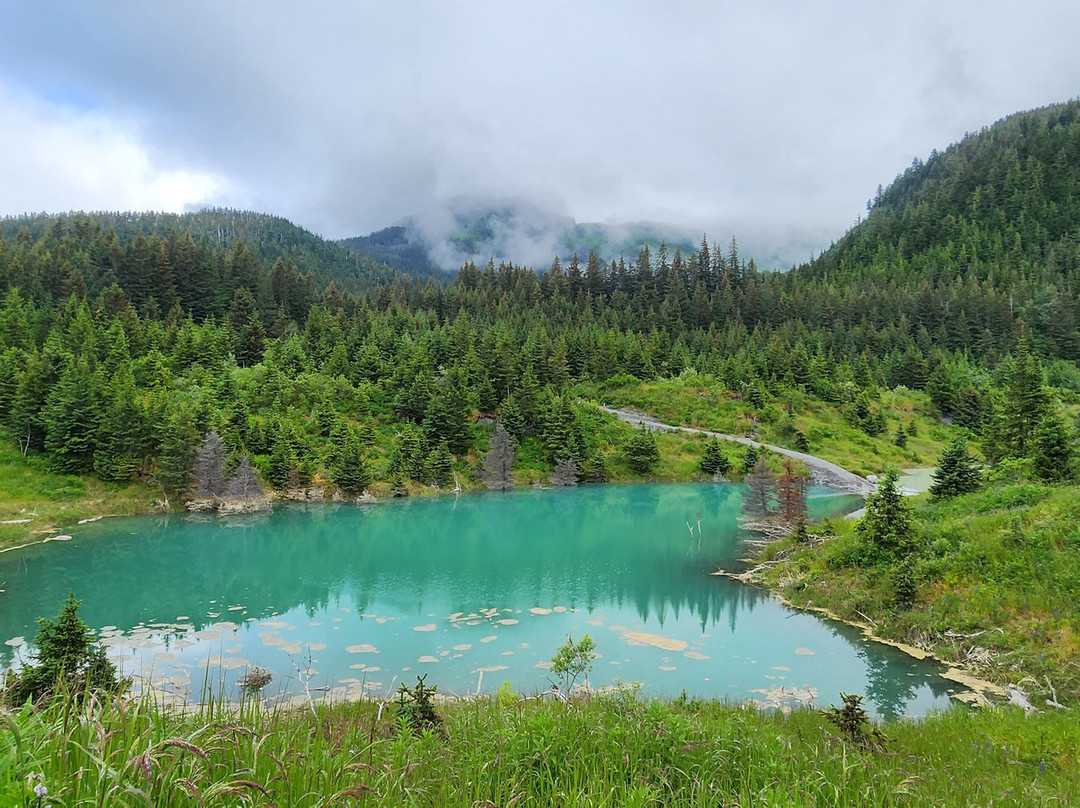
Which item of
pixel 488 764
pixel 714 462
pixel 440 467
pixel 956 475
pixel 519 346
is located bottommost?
pixel 440 467

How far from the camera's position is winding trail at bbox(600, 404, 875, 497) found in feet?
163

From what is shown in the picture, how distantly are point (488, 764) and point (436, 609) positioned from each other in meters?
17.8

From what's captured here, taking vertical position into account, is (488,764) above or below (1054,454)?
below

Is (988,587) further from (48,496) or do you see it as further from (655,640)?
(48,496)

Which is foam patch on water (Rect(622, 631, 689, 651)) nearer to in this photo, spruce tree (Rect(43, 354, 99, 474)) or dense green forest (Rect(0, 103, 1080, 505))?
dense green forest (Rect(0, 103, 1080, 505))

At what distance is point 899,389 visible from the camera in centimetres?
7750

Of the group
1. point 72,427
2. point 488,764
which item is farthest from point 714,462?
point 488,764

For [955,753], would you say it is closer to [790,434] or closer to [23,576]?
[23,576]

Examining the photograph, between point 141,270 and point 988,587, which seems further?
point 141,270

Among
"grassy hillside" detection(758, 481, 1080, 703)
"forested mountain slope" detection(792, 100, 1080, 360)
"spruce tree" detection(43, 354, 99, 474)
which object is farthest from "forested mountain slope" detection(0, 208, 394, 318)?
"forested mountain slope" detection(792, 100, 1080, 360)

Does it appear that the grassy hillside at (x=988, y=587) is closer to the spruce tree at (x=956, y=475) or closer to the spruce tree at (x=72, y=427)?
the spruce tree at (x=956, y=475)

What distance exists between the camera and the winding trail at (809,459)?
49759mm

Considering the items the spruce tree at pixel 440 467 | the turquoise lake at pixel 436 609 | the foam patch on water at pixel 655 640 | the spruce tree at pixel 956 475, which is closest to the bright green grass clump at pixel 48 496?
the turquoise lake at pixel 436 609

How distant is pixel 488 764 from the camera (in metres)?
4.02
